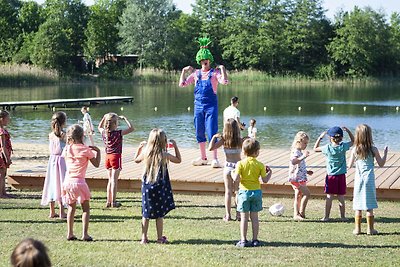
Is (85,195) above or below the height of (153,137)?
below

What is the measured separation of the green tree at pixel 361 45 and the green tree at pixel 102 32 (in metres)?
25.2

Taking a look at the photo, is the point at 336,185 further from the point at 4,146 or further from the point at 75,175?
the point at 4,146

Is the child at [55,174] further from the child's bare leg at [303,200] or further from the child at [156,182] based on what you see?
the child's bare leg at [303,200]

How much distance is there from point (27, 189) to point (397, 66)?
65.1 m

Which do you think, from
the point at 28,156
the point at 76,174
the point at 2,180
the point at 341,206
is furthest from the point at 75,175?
the point at 28,156

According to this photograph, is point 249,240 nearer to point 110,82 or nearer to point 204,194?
point 204,194

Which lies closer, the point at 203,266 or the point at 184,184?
the point at 203,266

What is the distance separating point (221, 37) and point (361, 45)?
54.5 ft

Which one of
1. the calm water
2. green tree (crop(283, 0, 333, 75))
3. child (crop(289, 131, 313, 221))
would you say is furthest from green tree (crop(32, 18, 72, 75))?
child (crop(289, 131, 313, 221))

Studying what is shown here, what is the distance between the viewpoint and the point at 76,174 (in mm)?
7305

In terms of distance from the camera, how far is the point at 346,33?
70.6m

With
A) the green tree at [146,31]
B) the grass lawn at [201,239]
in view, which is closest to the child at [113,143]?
the grass lawn at [201,239]

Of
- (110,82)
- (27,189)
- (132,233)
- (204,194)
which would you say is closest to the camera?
(132,233)

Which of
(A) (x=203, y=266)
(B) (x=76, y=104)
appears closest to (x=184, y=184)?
(A) (x=203, y=266)
